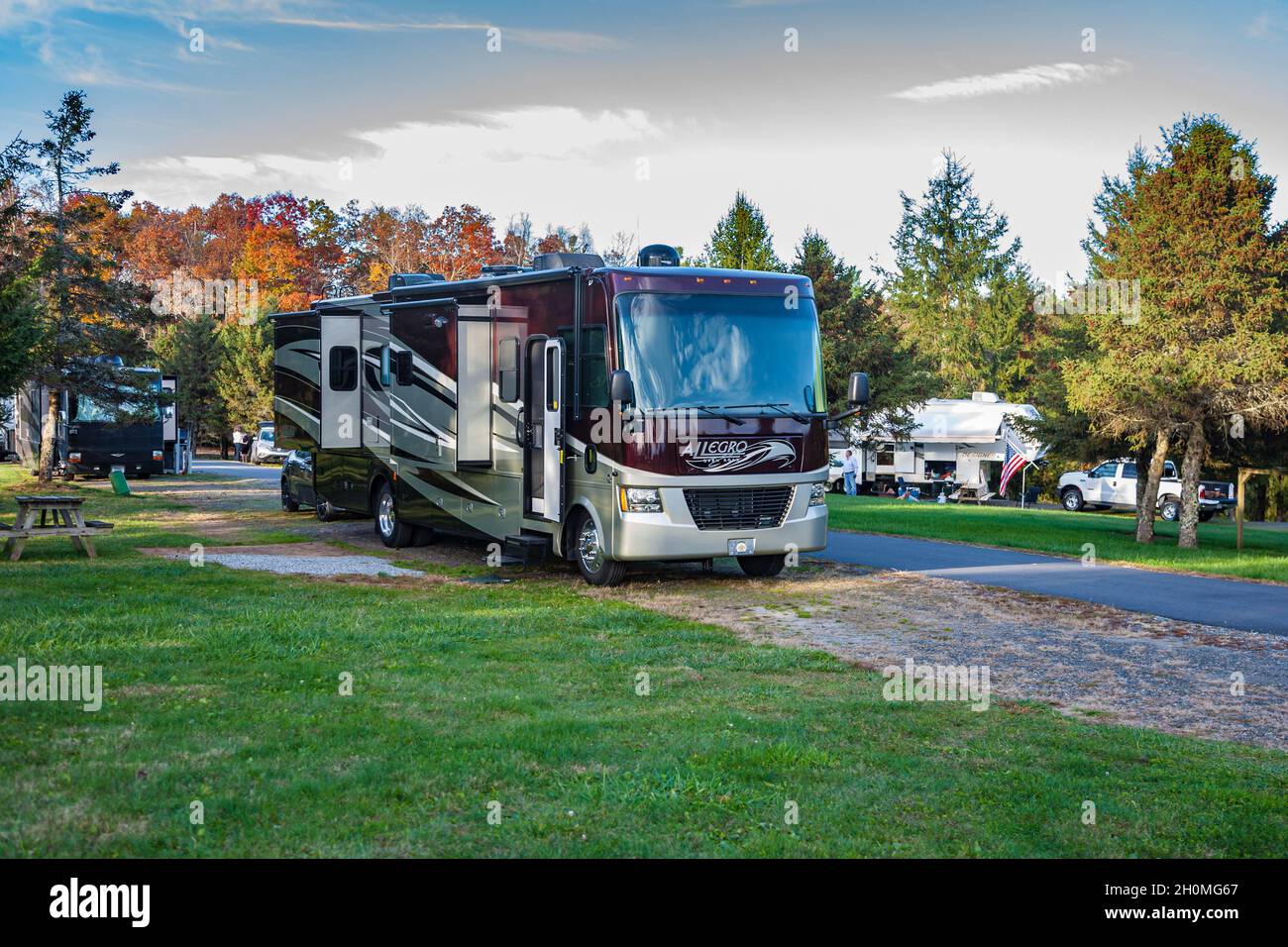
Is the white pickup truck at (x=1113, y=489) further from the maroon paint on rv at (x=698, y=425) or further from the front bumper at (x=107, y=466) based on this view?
the front bumper at (x=107, y=466)

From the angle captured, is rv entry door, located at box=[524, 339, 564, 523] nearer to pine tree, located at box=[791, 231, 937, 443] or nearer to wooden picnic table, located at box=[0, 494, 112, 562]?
wooden picnic table, located at box=[0, 494, 112, 562]

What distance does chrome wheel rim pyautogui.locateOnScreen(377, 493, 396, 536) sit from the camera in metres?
17.2

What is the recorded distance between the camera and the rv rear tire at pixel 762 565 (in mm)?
14383

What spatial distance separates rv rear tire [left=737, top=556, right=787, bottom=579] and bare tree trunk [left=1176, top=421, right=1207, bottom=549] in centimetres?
1183

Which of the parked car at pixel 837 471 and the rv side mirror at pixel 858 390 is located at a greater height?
the rv side mirror at pixel 858 390


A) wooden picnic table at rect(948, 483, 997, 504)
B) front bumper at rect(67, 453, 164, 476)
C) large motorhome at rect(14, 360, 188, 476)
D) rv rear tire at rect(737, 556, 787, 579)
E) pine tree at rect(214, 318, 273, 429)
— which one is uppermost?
pine tree at rect(214, 318, 273, 429)

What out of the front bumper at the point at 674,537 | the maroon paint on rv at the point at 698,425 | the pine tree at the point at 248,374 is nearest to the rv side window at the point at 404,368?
the maroon paint on rv at the point at 698,425

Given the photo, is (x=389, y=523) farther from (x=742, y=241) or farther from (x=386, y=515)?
(x=742, y=241)

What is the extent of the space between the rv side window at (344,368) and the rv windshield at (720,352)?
6523 millimetres

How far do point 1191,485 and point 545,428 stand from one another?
14700 mm

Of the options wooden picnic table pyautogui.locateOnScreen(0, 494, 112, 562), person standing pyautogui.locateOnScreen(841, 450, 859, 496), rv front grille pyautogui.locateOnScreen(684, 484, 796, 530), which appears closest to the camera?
rv front grille pyautogui.locateOnScreen(684, 484, 796, 530)

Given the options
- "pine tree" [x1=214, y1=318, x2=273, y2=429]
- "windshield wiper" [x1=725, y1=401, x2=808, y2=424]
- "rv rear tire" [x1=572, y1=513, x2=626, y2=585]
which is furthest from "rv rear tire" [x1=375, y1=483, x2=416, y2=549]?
"pine tree" [x1=214, y1=318, x2=273, y2=429]

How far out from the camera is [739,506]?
1311cm
